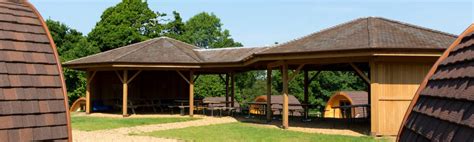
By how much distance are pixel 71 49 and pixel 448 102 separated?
42.1 meters

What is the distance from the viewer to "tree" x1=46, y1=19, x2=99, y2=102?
33469 millimetres

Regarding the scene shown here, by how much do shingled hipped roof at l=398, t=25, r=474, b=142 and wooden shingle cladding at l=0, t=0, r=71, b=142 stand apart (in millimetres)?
3001

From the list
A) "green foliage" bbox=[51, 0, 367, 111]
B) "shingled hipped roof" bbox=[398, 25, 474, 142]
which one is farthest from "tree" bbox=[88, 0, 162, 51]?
"shingled hipped roof" bbox=[398, 25, 474, 142]

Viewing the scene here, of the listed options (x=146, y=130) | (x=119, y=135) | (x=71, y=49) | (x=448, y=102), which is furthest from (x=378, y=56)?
(x=71, y=49)

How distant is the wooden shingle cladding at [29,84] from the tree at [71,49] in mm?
30237

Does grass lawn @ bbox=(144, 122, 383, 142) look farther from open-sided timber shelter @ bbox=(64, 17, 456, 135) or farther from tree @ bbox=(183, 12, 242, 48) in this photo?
tree @ bbox=(183, 12, 242, 48)

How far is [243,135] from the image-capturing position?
1207 cm

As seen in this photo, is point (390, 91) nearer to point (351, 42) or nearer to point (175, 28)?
point (351, 42)

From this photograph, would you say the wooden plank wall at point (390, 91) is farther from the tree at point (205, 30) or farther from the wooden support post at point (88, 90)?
the tree at point (205, 30)

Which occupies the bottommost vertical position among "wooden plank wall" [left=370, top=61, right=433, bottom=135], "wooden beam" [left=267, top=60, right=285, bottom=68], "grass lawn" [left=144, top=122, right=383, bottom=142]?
"grass lawn" [left=144, top=122, right=383, bottom=142]

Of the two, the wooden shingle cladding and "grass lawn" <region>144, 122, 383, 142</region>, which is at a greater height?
the wooden shingle cladding

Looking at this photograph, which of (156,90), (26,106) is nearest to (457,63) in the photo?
(26,106)

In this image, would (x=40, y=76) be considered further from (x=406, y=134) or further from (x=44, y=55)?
(x=406, y=134)

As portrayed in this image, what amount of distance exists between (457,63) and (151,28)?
42785mm
